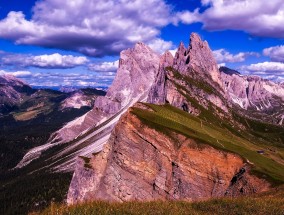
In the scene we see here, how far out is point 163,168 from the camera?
2884 inches

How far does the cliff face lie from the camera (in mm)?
71688

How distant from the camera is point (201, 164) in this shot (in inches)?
2881

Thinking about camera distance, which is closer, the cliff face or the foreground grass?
the foreground grass

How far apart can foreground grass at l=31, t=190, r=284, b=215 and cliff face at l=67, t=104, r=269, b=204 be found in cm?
4699

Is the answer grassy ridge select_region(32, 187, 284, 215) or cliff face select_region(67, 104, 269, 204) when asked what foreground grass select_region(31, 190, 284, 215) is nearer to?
grassy ridge select_region(32, 187, 284, 215)

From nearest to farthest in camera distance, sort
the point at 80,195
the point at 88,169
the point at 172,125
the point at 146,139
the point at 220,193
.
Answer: the point at 220,193 → the point at 146,139 → the point at 172,125 → the point at 88,169 → the point at 80,195

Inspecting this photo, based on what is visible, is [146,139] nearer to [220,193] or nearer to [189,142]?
[189,142]

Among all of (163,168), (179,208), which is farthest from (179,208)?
(163,168)

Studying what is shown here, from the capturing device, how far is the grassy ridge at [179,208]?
19766mm

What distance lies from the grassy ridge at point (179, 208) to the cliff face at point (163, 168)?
46993 mm

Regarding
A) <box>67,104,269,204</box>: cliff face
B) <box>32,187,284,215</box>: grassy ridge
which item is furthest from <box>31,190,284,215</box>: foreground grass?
Result: <box>67,104,269,204</box>: cliff face

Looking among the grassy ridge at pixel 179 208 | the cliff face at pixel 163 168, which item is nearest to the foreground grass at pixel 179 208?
the grassy ridge at pixel 179 208

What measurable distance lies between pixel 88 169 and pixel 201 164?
32.4 meters

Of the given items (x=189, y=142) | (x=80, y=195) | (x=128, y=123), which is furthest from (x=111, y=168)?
(x=80, y=195)
